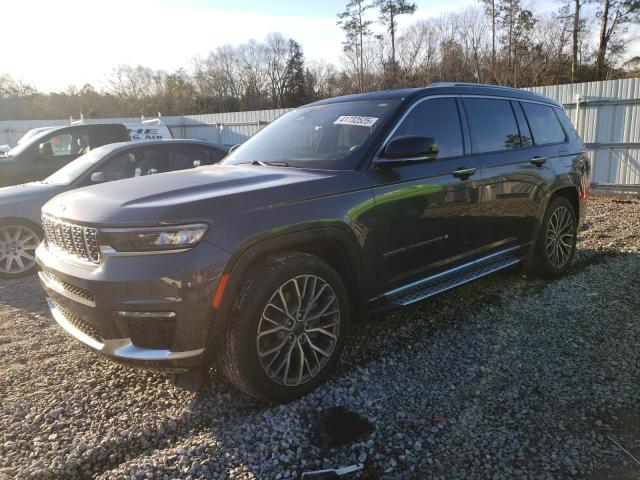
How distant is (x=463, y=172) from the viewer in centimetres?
377

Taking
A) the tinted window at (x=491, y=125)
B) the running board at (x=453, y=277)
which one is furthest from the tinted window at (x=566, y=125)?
the running board at (x=453, y=277)

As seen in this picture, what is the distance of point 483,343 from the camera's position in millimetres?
3633

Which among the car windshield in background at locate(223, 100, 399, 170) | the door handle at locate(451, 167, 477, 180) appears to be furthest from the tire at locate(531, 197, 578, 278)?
the car windshield in background at locate(223, 100, 399, 170)

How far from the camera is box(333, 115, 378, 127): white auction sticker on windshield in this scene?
347 centimetres

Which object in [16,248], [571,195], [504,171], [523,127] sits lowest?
[16,248]

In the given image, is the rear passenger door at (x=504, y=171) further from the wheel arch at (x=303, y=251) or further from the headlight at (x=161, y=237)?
the headlight at (x=161, y=237)

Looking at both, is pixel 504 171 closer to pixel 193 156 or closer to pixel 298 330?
pixel 298 330

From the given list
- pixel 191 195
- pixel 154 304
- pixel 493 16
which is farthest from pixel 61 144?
pixel 493 16

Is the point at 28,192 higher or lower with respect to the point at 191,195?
lower

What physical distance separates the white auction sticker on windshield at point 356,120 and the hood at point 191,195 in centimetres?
57

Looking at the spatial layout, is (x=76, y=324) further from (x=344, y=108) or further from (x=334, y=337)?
(x=344, y=108)

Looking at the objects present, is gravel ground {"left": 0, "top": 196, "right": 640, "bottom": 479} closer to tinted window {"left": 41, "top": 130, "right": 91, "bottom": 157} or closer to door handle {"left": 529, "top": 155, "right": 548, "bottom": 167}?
door handle {"left": 529, "top": 155, "right": 548, "bottom": 167}

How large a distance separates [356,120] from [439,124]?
2.35 feet

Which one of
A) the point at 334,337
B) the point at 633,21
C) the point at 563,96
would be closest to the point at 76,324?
the point at 334,337
